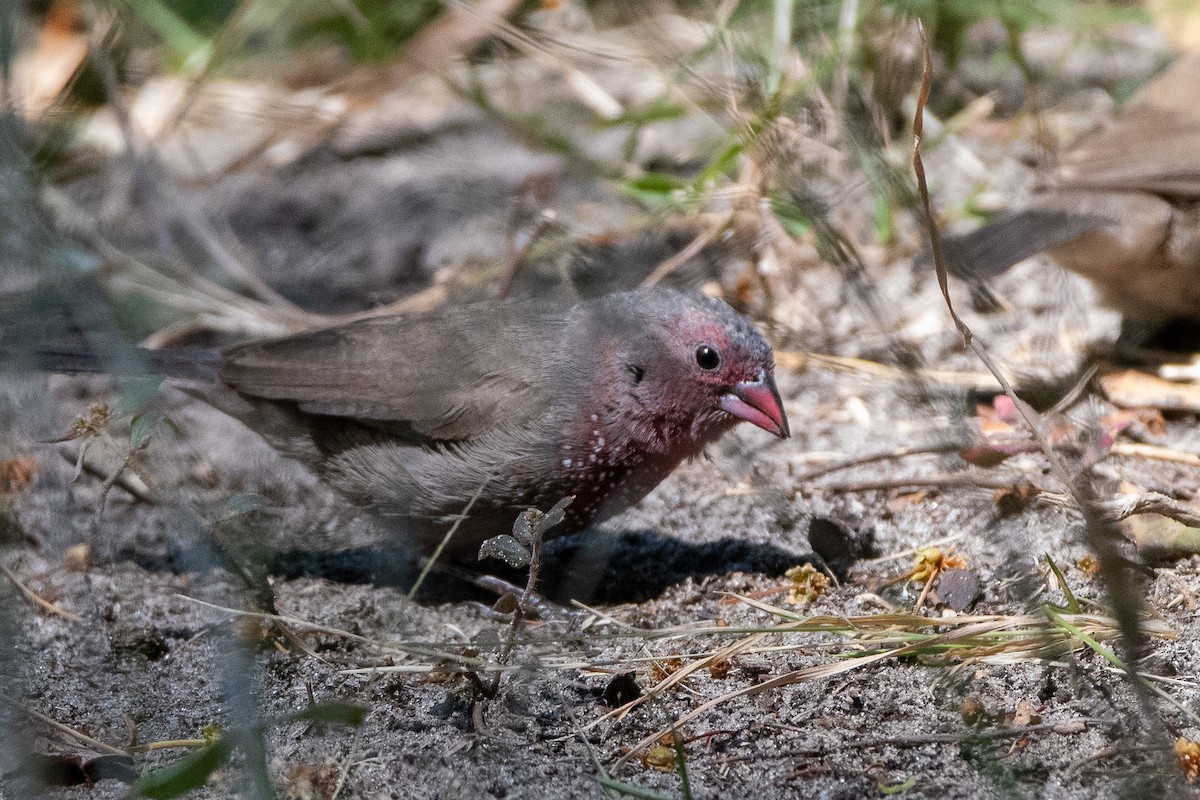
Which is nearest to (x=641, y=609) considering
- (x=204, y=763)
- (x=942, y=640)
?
(x=942, y=640)

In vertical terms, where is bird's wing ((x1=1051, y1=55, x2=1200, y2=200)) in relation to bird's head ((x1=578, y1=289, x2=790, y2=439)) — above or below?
above

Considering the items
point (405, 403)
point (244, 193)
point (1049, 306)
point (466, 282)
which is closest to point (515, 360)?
point (405, 403)

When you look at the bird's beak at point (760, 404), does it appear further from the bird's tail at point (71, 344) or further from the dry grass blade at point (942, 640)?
the bird's tail at point (71, 344)

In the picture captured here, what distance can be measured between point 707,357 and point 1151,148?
2126mm

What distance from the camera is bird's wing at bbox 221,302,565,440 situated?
3311 millimetres

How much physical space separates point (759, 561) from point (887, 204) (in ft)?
5.63

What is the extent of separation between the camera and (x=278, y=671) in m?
2.78

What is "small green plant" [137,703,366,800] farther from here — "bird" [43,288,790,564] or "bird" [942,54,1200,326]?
"bird" [942,54,1200,326]

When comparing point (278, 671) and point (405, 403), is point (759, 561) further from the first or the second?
point (278, 671)

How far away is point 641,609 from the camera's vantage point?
310 cm

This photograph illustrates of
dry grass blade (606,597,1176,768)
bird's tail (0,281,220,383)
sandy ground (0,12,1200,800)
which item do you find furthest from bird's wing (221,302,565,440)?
dry grass blade (606,597,1176,768)

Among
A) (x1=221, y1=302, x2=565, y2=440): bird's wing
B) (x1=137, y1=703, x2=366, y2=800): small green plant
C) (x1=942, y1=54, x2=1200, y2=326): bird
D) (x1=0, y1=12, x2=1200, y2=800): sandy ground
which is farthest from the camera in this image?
(x1=942, y1=54, x2=1200, y2=326): bird

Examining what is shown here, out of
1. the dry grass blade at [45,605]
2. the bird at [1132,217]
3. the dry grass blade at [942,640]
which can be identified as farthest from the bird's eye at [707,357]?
the dry grass blade at [45,605]

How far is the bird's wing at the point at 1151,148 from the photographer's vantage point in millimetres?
4090
